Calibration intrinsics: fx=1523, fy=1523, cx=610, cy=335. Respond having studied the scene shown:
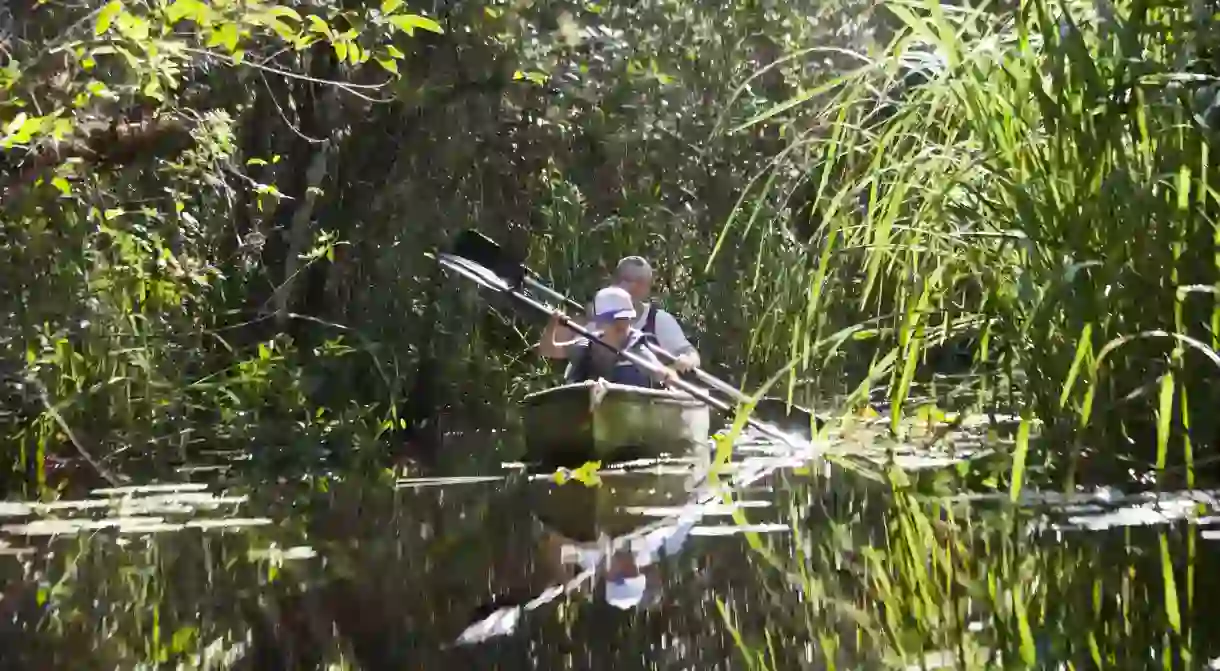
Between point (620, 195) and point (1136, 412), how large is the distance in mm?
6917

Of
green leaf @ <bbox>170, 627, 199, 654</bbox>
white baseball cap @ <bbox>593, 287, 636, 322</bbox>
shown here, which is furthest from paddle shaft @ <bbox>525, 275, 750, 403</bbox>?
green leaf @ <bbox>170, 627, 199, 654</bbox>

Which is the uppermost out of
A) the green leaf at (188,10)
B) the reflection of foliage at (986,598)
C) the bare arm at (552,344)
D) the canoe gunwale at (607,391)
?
the green leaf at (188,10)

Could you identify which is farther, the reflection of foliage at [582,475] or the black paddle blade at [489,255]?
the black paddle blade at [489,255]

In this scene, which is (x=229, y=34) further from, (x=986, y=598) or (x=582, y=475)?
(x=986, y=598)

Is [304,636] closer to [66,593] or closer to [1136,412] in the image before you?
[66,593]

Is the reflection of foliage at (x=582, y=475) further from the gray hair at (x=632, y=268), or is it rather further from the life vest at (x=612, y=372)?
the gray hair at (x=632, y=268)

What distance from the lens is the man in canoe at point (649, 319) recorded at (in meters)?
7.76

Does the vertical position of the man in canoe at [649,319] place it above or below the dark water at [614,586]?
above

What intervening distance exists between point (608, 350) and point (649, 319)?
76cm

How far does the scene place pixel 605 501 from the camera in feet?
14.4

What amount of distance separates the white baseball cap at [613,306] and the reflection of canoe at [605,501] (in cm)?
136

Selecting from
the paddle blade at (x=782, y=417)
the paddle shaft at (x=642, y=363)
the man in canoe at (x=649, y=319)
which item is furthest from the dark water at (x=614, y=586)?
the paddle blade at (x=782, y=417)

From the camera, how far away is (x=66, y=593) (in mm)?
2547

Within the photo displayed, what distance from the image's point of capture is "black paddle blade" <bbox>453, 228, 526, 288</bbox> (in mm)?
7516
